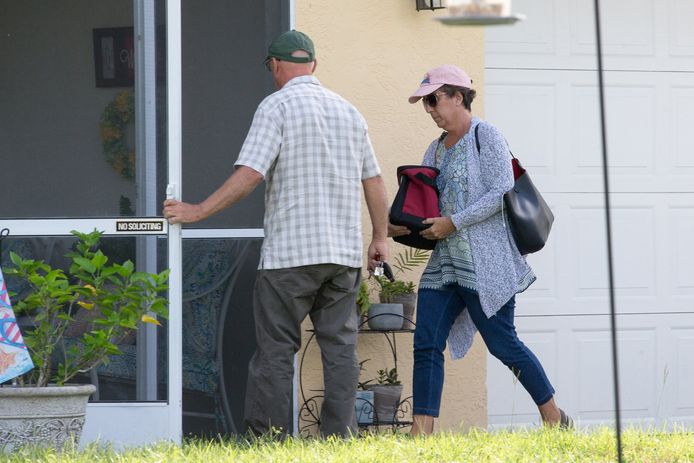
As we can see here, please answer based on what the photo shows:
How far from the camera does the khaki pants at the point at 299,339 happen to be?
5051 millimetres

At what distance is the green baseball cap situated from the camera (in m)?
5.22

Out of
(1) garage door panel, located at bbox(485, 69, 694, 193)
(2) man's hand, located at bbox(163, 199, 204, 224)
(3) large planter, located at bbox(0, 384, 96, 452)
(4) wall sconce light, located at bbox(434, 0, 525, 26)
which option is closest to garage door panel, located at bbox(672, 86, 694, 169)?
(1) garage door panel, located at bbox(485, 69, 694, 193)

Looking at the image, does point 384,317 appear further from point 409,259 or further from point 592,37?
point 592,37

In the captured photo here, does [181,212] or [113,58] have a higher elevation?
[113,58]

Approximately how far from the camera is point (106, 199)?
18.6 ft

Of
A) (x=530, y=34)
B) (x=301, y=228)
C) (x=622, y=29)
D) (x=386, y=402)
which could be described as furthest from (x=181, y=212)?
(x=622, y=29)

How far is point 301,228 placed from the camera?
16.8 ft

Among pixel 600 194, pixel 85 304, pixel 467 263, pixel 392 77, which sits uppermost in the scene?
pixel 392 77

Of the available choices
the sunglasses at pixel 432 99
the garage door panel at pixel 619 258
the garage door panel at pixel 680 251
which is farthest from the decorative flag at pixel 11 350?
the garage door panel at pixel 680 251

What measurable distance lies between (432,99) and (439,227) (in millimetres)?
557

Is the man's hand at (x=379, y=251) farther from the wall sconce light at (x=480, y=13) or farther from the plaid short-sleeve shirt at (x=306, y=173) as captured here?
the wall sconce light at (x=480, y=13)

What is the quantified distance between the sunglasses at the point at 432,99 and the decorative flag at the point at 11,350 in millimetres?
1924

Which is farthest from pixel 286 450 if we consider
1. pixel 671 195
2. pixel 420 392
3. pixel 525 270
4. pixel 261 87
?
pixel 671 195

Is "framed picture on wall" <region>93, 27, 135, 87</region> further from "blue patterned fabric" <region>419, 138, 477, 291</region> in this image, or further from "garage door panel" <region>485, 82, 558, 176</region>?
"garage door panel" <region>485, 82, 558, 176</region>
